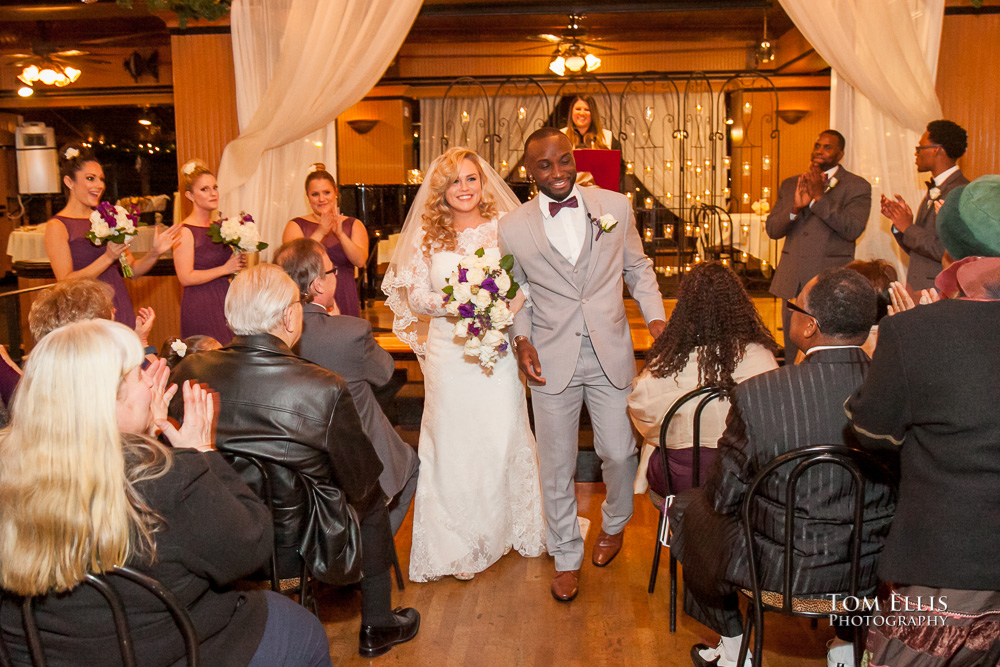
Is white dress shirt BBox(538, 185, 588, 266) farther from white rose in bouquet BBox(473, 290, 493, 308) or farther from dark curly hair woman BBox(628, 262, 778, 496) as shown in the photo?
dark curly hair woman BBox(628, 262, 778, 496)

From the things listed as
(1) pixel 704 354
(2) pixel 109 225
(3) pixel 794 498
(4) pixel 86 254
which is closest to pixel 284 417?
(3) pixel 794 498

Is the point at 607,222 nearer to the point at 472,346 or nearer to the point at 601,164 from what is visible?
the point at 472,346

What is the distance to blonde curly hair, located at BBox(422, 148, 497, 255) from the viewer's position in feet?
12.6

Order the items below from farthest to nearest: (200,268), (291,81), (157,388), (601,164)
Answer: (601,164)
(291,81)
(200,268)
(157,388)

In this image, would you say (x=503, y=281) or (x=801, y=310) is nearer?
(x=801, y=310)

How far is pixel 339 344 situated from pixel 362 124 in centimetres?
1143

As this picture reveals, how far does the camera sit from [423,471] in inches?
153

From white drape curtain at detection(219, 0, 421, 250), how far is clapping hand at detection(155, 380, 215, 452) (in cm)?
382

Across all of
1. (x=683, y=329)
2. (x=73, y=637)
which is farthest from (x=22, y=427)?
(x=683, y=329)

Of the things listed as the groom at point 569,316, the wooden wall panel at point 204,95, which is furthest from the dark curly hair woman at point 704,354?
the wooden wall panel at point 204,95

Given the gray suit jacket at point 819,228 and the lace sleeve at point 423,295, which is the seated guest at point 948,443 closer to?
the lace sleeve at point 423,295

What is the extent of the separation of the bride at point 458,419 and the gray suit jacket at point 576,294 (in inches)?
9.4

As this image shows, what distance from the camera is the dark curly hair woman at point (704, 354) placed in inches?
124

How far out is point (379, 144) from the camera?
46.5 feet
